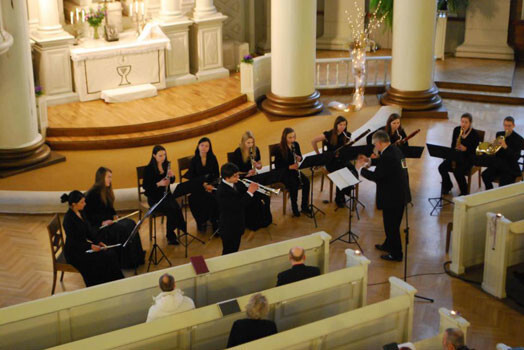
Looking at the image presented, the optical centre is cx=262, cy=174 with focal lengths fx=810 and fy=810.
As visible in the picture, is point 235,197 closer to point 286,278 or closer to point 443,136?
point 286,278

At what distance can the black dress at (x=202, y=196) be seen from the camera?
10.0 metres

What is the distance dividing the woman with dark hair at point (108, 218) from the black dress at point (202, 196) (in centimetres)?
105

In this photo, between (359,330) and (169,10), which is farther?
(169,10)

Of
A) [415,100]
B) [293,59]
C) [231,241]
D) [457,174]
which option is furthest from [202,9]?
[231,241]

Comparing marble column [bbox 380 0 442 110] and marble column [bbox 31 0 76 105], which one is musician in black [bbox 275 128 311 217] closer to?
marble column [bbox 380 0 442 110]

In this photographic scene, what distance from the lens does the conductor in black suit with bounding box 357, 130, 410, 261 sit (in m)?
8.93

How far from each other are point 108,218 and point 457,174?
4744 millimetres

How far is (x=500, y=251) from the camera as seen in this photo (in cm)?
845

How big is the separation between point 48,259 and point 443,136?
6.97m

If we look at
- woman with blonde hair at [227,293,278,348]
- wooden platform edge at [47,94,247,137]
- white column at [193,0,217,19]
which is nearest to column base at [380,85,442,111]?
wooden platform edge at [47,94,247,137]

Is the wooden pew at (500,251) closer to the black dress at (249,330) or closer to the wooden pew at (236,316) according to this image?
the wooden pew at (236,316)

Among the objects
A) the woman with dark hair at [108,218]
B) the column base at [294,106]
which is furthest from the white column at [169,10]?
the woman with dark hair at [108,218]

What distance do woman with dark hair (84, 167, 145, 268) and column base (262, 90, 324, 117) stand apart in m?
5.52

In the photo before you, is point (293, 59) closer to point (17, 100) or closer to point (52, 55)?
point (52, 55)
